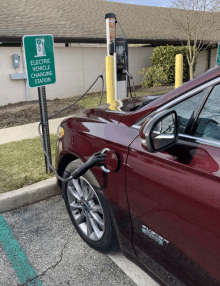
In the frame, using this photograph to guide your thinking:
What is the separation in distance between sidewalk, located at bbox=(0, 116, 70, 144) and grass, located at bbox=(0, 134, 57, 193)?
18.3 inches

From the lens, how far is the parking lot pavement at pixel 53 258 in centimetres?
238

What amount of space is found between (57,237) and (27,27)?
34.5ft

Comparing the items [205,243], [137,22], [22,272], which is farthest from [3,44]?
[205,243]

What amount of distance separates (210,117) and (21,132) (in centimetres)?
550

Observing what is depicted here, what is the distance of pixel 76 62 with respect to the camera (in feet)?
38.9

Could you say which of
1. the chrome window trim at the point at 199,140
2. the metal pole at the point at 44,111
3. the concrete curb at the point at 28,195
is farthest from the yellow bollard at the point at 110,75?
the chrome window trim at the point at 199,140

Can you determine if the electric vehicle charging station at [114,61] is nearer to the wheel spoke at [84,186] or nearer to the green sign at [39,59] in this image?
the green sign at [39,59]

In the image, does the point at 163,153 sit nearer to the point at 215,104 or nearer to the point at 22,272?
the point at 215,104

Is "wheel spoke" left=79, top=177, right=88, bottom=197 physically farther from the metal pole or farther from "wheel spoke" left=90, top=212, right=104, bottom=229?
the metal pole

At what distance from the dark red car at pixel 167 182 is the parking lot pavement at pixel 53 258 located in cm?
28

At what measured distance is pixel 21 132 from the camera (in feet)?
21.6

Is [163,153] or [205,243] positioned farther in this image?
[163,153]

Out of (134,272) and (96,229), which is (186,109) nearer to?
(96,229)

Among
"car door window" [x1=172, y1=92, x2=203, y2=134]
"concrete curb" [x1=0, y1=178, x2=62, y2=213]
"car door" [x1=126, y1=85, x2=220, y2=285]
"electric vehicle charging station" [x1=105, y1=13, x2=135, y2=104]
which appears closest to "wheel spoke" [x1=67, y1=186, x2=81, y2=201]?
"car door" [x1=126, y1=85, x2=220, y2=285]
